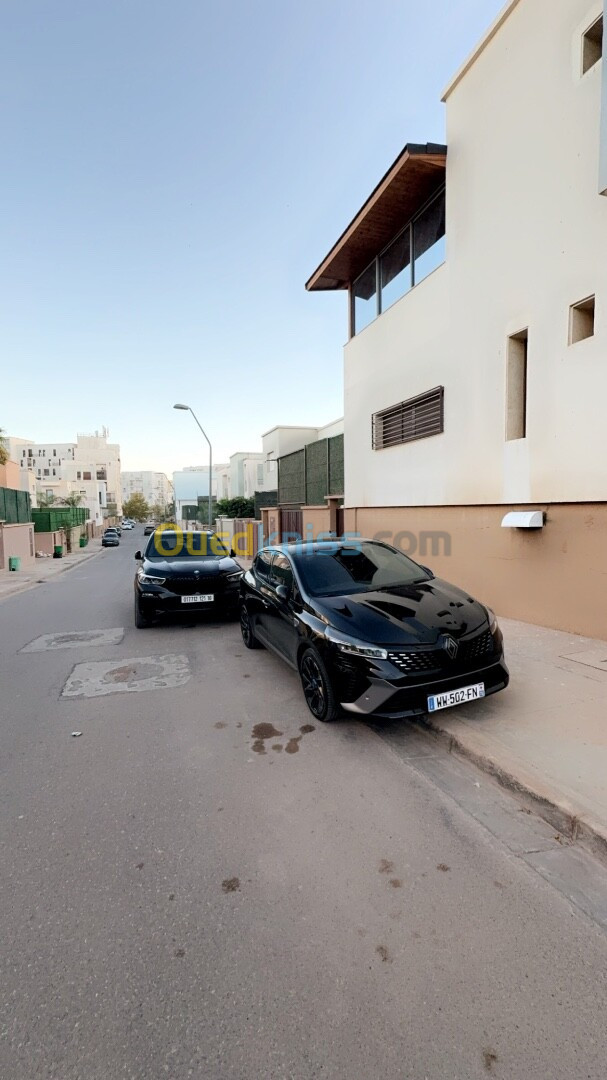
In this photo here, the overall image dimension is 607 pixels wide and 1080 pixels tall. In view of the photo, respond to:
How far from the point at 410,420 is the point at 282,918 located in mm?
9577

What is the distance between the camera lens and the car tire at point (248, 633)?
6.72 m

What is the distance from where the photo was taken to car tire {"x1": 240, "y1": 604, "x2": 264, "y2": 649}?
672cm

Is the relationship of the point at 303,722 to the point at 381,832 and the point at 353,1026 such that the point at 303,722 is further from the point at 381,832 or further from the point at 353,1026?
the point at 353,1026

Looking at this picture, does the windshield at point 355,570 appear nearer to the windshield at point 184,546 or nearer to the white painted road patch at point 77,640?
the white painted road patch at point 77,640

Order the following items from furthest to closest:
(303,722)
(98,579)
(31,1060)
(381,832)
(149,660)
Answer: (98,579) < (149,660) < (303,722) < (381,832) < (31,1060)

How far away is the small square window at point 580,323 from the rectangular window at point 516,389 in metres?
1.09

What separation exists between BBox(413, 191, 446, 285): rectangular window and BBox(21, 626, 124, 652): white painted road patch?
879 cm

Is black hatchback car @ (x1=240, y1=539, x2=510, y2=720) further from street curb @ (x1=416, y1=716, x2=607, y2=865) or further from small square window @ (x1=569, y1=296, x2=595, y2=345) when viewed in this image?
small square window @ (x1=569, y1=296, x2=595, y2=345)

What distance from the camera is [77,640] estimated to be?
7.59m

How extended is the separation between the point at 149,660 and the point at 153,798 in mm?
3316

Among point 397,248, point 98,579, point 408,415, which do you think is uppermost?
point 397,248

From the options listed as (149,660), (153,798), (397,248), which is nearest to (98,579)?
(149,660)

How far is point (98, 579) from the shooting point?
1680cm

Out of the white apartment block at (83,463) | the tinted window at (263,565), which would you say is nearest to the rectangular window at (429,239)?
the tinted window at (263,565)
